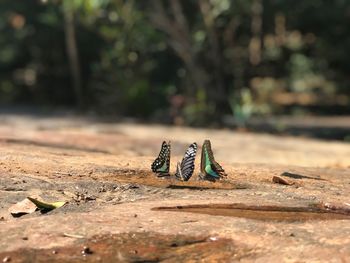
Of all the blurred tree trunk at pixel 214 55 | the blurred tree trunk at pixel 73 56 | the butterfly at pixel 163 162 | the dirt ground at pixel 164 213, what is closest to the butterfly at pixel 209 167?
the dirt ground at pixel 164 213

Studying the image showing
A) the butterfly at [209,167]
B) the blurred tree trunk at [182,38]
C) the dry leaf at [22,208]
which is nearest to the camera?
the dry leaf at [22,208]

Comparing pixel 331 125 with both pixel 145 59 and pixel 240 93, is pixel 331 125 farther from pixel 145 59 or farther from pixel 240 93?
pixel 145 59

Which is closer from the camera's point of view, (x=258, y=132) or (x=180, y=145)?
(x=180, y=145)

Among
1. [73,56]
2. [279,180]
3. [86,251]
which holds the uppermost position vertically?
[73,56]

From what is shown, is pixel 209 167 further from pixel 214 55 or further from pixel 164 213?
pixel 214 55

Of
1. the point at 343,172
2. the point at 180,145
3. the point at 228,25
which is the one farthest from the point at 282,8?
the point at 343,172

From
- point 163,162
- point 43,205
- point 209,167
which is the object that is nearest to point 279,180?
point 209,167

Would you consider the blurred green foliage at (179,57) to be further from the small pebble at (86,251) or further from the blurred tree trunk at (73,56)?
the small pebble at (86,251)
